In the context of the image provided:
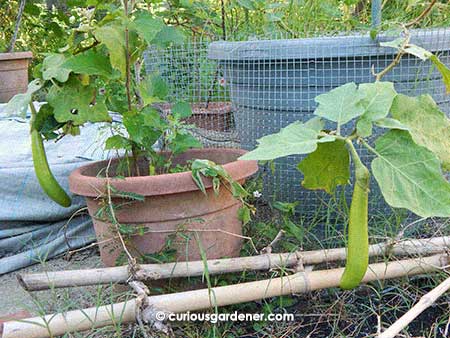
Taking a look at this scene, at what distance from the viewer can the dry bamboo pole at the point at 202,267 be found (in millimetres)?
1163

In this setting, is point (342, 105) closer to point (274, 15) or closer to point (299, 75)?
point (299, 75)

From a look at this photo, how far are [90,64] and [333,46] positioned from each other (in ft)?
2.13

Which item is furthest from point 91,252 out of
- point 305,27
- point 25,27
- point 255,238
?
point 25,27

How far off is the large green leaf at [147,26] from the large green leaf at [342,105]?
39 cm

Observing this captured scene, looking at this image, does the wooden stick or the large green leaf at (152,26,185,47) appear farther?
the large green leaf at (152,26,185,47)

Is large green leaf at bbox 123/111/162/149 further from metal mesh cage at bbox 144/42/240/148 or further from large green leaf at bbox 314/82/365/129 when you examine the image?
metal mesh cage at bbox 144/42/240/148

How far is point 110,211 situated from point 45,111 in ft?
1.11

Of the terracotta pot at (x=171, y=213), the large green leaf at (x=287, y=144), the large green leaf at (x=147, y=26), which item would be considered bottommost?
the terracotta pot at (x=171, y=213)

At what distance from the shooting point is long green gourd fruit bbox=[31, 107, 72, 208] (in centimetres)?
137

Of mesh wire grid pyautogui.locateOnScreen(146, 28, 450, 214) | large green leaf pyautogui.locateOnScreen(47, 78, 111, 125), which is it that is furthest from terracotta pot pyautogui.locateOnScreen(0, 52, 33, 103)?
large green leaf pyautogui.locateOnScreen(47, 78, 111, 125)

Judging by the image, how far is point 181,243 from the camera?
1.27 metres

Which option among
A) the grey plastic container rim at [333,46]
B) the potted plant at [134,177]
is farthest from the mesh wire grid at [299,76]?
the potted plant at [134,177]

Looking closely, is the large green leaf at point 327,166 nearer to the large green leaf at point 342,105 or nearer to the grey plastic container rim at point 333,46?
the large green leaf at point 342,105

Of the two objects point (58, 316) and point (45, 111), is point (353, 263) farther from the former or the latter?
point (45, 111)
